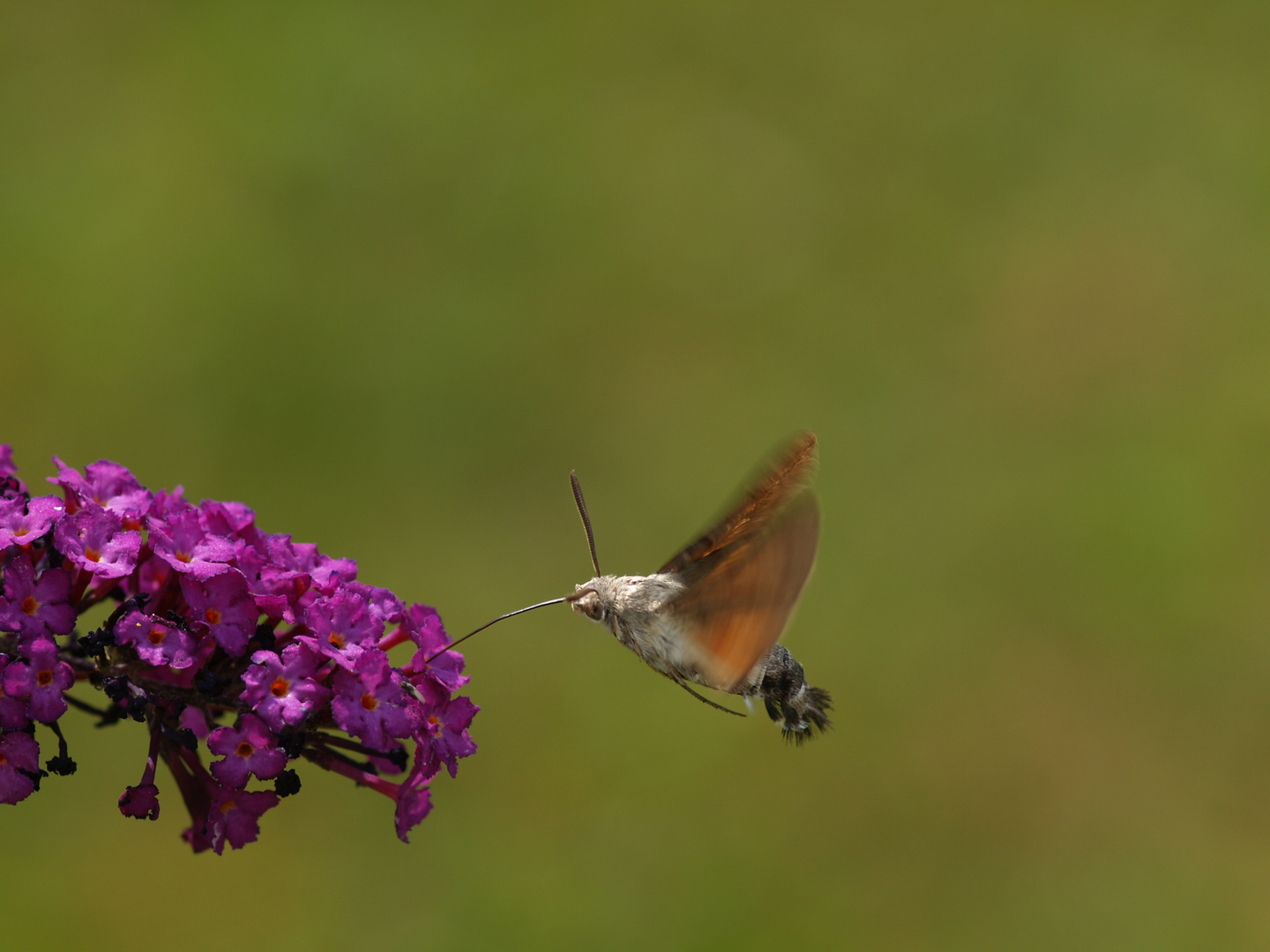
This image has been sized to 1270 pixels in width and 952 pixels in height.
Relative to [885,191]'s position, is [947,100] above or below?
above

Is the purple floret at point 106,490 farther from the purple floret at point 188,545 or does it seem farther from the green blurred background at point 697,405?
the green blurred background at point 697,405

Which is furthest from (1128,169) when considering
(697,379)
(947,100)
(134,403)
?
(134,403)

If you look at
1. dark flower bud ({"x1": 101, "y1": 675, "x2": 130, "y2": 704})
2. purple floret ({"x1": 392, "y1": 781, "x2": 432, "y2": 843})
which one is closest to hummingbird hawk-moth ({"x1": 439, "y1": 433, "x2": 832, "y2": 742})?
purple floret ({"x1": 392, "y1": 781, "x2": 432, "y2": 843})

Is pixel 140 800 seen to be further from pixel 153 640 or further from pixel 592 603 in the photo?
pixel 592 603

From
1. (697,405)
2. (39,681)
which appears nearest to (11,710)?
(39,681)

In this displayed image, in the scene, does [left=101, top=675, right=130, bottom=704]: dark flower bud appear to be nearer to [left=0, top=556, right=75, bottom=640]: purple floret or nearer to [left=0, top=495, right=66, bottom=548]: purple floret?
[left=0, top=556, right=75, bottom=640]: purple floret

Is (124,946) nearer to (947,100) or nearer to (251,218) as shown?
(251,218)
